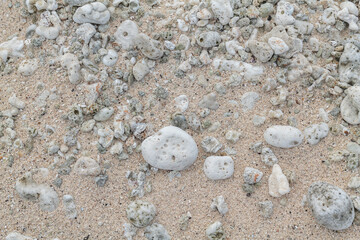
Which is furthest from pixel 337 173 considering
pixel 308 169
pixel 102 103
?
pixel 102 103

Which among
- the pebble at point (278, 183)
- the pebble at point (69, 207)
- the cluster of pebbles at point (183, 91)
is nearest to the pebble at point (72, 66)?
the cluster of pebbles at point (183, 91)

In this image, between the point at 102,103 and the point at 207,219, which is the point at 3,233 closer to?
the point at 102,103

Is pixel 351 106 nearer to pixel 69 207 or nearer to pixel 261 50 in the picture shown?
pixel 261 50

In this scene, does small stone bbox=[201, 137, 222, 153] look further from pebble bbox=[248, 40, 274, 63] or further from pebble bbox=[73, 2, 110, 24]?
pebble bbox=[73, 2, 110, 24]

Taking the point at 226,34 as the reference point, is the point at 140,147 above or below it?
below

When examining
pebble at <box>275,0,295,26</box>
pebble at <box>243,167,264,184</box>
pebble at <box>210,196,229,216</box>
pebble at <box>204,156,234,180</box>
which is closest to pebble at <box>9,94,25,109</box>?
pebble at <box>204,156,234,180</box>

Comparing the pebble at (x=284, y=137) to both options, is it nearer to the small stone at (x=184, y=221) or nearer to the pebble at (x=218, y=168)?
the pebble at (x=218, y=168)
